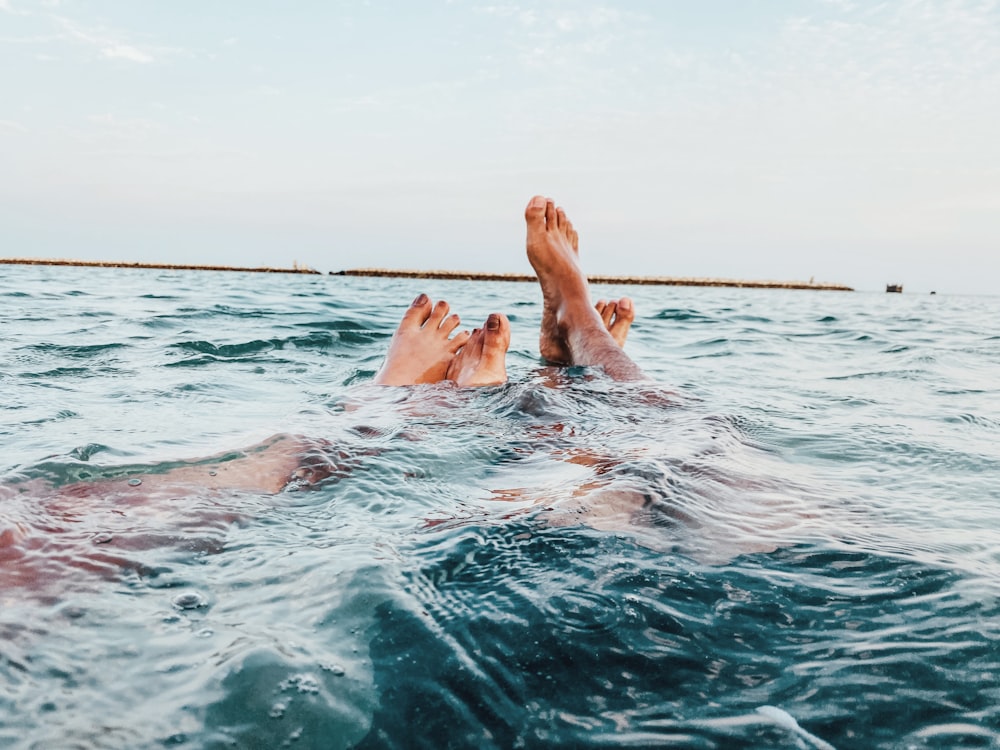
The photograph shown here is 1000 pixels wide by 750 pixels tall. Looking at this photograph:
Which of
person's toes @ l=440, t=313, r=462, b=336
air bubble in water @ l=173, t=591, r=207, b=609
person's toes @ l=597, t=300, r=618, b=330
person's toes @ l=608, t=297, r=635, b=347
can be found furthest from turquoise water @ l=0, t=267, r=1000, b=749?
person's toes @ l=597, t=300, r=618, b=330

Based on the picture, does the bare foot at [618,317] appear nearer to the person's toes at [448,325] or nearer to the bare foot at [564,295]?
the bare foot at [564,295]

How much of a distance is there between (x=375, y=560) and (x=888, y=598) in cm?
90

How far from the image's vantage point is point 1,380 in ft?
9.90

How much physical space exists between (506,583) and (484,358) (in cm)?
202

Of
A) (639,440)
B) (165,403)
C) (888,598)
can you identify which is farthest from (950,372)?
(165,403)

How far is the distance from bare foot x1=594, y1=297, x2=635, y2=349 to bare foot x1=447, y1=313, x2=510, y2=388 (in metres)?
1.09

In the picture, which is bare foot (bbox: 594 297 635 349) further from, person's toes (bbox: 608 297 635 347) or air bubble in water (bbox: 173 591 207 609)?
air bubble in water (bbox: 173 591 207 609)

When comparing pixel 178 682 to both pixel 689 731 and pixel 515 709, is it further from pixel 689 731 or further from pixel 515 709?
pixel 689 731

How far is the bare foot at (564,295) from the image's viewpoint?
3.34m

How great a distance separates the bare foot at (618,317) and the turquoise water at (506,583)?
154 cm

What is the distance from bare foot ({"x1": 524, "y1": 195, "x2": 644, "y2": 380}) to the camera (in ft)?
11.0

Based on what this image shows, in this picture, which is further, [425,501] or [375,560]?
[425,501]

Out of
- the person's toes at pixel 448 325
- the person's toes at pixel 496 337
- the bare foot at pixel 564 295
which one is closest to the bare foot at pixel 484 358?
the person's toes at pixel 496 337

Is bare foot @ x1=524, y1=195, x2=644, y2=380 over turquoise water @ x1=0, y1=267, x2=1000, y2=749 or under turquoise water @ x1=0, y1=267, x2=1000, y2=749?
over
